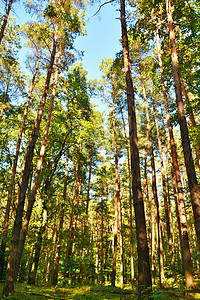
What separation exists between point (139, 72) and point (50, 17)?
29.1 feet

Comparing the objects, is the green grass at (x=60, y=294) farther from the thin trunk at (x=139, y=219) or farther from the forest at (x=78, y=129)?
the thin trunk at (x=139, y=219)

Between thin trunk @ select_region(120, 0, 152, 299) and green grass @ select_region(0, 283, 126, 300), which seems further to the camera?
green grass @ select_region(0, 283, 126, 300)

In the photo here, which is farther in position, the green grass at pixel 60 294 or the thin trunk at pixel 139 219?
the green grass at pixel 60 294

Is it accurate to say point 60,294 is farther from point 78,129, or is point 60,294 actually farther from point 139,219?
point 78,129

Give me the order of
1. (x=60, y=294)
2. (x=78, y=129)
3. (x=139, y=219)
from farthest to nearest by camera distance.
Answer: (x=78, y=129) < (x=60, y=294) < (x=139, y=219)

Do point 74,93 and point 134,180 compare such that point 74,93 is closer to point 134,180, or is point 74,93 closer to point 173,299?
point 134,180

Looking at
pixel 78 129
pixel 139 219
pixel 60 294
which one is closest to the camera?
pixel 139 219

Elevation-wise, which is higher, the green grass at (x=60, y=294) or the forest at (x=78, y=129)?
the forest at (x=78, y=129)

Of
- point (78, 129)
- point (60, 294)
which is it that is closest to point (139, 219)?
point (60, 294)

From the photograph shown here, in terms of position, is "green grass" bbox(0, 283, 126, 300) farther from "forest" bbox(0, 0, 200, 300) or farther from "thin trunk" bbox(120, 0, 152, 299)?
"thin trunk" bbox(120, 0, 152, 299)

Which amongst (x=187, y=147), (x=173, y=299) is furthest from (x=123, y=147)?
(x=173, y=299)

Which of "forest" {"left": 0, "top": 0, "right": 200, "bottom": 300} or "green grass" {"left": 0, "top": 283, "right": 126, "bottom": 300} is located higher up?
"forest" {"left": 0, "top": 0, "right": 200, "bottom": 300}

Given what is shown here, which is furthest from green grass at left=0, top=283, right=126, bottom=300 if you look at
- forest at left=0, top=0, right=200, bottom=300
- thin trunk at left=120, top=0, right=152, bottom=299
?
thin trunk at left=120, top=0, right=152, bottom=299

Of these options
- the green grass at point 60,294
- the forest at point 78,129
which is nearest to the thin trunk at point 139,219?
the forest at point 78,129
